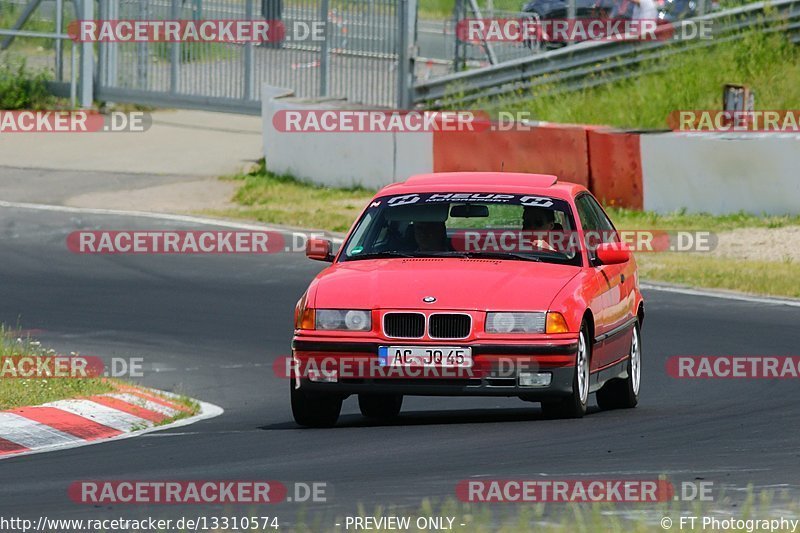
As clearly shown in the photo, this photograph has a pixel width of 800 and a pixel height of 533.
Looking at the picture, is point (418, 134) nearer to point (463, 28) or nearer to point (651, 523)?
point (463, 28)

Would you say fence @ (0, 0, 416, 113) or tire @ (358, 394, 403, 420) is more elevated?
fence @ (0, 0, 416, 113)

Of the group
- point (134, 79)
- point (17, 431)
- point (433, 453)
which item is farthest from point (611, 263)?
point (134, 79)

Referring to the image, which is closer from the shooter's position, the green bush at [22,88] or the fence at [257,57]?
the fence at [257,57]

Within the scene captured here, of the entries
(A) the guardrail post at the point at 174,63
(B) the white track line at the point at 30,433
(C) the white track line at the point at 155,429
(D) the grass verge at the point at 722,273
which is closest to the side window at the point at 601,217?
(C) the white track line at the point at 155,429

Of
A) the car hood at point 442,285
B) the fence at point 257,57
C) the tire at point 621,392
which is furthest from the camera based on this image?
the fence at point 257,57

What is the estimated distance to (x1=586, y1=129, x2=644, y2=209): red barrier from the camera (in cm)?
2112

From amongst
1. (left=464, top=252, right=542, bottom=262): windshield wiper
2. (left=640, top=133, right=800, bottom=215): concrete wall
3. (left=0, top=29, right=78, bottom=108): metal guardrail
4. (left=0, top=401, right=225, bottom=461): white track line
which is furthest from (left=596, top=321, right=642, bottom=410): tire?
(left=0, top=29, right=78, bottom=108): metal guardrail

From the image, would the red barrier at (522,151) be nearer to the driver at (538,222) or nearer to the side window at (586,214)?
the side window at (586,214)

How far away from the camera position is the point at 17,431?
9.66 metres

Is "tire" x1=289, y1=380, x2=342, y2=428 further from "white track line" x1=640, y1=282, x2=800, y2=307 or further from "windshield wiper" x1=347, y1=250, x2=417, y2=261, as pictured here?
"white track line" x1=640, y1=282, x2=800, y2=307

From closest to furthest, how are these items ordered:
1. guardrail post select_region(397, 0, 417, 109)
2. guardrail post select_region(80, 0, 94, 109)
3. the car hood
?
the car hood
guardrail post select_region(397, 0, 417, 109)
guardrail post select_region(80, 0, 94, 109)

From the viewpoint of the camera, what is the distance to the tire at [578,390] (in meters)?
9.62

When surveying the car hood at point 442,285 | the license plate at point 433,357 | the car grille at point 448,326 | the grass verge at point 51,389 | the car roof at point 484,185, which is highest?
the car roof at point 484,185

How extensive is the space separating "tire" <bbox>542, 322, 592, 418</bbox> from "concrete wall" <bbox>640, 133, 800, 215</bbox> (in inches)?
431
